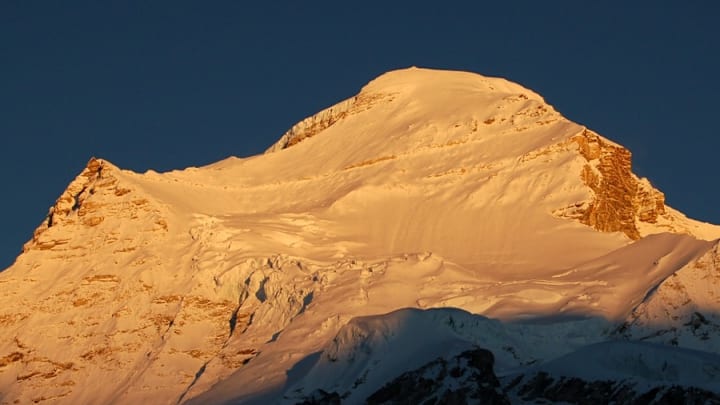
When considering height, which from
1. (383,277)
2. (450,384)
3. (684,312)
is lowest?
(450,384)

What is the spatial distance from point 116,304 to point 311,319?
19.0 metres

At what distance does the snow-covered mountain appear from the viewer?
13488 centimetres

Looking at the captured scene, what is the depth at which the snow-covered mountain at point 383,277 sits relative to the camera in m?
135

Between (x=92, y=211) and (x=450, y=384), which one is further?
(x=92, y=211)

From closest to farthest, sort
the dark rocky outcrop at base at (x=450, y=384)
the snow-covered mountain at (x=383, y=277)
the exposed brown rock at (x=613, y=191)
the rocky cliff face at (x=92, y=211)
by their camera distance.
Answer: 1. the dark rocky outcrop at base at (x=450, y=384)
2. the snow-covered mountain at (x=383, y=277)
3. the exposed brown rock at (x=613, y=191)
4. the rocky cliff face at (x=92, y=211)

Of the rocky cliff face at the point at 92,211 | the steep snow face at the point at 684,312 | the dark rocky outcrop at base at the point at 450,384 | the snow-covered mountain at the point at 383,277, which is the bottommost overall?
the dark rocky outcrop at base at the point at 450,384

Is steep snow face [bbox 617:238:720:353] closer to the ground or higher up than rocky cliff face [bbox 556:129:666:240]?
closer to the ground

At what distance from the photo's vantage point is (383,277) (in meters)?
155

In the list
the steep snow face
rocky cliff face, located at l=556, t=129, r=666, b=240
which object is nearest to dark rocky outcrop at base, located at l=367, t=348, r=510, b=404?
the steep snow face

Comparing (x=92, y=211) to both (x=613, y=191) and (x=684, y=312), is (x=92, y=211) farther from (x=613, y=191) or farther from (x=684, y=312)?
(x=684, y=312)

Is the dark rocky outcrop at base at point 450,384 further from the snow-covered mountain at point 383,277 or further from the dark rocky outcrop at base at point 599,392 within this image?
the dark rocky outcrop at base at point 599,392

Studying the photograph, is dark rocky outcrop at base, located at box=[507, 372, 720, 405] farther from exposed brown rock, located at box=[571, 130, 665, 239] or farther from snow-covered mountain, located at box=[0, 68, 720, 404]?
exposed brown rock, located at box=[571, 130, 665, 239]

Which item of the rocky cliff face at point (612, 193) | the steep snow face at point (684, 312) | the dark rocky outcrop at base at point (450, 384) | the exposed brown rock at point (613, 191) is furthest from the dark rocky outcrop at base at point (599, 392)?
the exposed brown rock at point (613, 191)

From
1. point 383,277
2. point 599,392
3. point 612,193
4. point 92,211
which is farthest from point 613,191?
point 599,392
